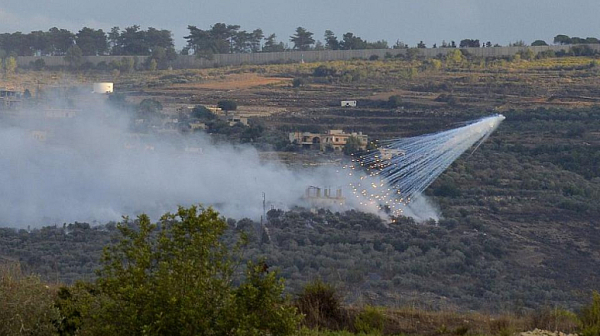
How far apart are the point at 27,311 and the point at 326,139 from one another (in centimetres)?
3625

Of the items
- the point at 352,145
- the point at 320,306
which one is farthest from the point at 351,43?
the point at 320,306

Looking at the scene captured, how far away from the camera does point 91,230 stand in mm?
31234

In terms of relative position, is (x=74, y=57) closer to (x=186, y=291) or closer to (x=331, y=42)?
(x=331, y=42)

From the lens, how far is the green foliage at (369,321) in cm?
1380

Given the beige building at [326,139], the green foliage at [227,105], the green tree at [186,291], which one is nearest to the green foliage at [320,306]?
the green tree at [186,291]

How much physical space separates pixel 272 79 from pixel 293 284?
1702 inches

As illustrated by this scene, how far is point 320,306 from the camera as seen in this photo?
14359mm

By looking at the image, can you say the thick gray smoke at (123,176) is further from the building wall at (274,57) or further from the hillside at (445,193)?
the building wall at (274,57)

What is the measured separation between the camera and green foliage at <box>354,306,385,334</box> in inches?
543

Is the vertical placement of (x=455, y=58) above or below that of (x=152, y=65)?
above

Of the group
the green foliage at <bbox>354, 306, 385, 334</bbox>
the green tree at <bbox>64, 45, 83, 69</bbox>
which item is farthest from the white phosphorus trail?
the green tree at <bbox>64, 45, 83, 69</bbox>

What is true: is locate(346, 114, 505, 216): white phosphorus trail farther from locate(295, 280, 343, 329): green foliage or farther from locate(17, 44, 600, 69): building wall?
locate(17, 44, 600, 69): building wall

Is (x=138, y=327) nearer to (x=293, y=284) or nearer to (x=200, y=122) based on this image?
(x=293, y=284)

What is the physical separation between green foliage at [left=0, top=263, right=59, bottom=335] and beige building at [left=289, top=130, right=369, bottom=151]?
34515 mm
